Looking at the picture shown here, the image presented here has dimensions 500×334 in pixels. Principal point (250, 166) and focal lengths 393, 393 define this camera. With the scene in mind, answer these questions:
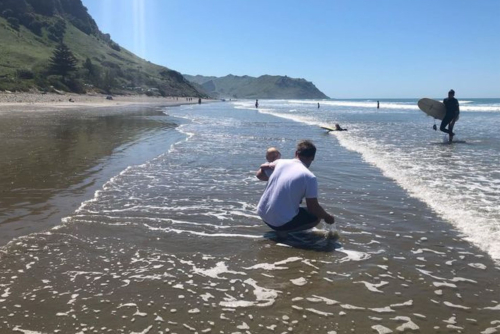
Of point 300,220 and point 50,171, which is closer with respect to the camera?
point 300,220

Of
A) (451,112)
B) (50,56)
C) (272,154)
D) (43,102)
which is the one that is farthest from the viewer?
(50,56)

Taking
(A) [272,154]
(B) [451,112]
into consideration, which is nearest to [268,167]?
(A) [272,154]

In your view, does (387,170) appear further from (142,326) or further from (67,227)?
(142,326)

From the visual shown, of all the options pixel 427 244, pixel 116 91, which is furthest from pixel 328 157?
pixel 116 91

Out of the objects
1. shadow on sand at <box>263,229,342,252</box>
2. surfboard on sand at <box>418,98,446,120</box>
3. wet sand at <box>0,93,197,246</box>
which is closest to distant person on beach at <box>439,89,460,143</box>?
surfboard on sand at <box>418,98,446,120</box>

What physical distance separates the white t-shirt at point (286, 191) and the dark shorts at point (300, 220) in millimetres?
66

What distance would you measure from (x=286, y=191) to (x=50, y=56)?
140 m

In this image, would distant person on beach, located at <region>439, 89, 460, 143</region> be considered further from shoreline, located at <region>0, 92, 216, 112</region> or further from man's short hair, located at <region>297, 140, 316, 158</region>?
shoreline, located at <region>0, 92, 216, 112</region>

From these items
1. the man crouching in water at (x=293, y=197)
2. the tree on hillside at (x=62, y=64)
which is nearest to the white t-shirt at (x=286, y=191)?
the man crouching in water at (x=293, y=197)

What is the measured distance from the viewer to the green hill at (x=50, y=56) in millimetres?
88062

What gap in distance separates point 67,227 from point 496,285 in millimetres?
6441

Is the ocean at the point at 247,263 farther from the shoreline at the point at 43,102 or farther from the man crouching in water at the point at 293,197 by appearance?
the shoreline at the point at 43,102

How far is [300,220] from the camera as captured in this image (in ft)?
20.4

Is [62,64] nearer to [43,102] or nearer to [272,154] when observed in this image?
[43,102]
